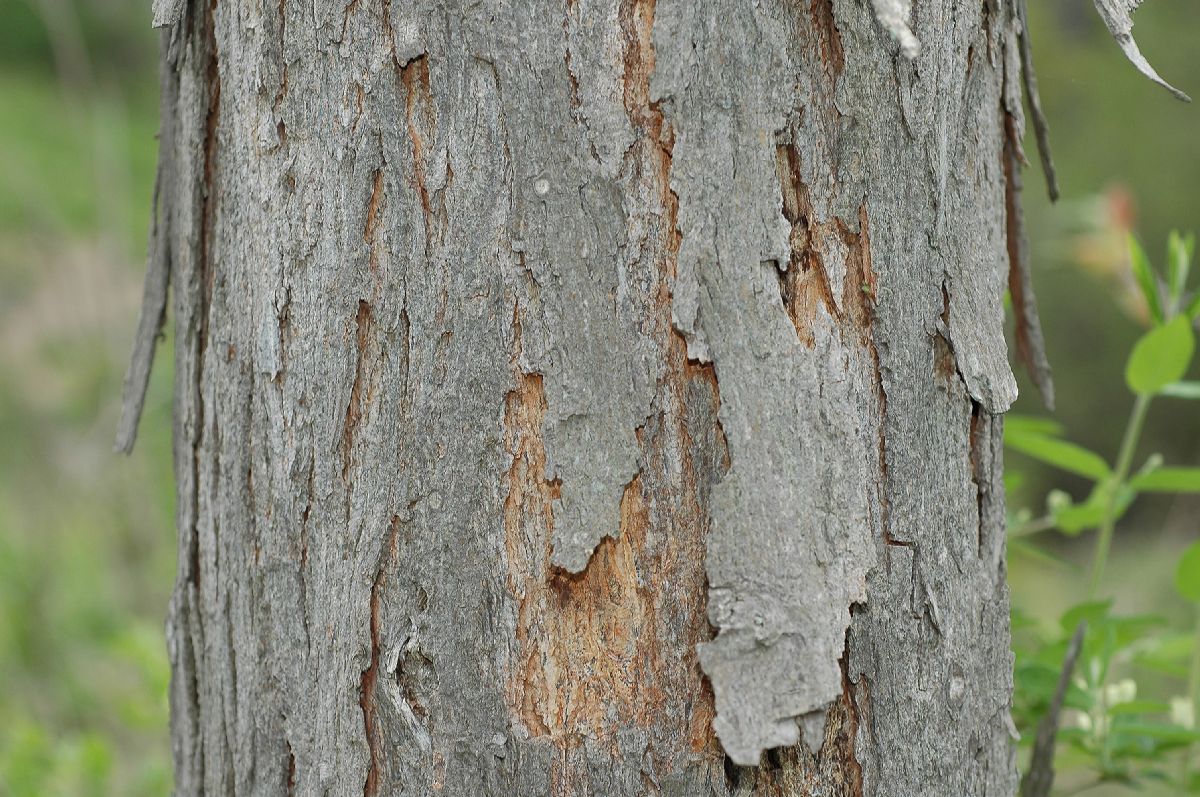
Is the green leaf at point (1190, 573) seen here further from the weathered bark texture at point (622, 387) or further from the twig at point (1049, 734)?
the weathered bark texture at point (622, 387)

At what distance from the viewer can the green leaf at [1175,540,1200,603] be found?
1.40 m

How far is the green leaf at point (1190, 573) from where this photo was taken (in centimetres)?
140

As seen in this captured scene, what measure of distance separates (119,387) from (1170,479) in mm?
3862

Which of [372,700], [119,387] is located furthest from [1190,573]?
[119,387]

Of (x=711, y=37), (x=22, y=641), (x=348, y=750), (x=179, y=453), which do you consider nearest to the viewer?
(x=711, y=37)

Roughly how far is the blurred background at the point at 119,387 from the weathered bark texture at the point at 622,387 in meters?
0.58

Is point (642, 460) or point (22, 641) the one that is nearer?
point (642, 460)

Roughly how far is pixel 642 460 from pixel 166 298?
2.19 ft

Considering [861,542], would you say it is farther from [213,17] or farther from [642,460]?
[213,17]

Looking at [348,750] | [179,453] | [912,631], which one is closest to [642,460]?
[912,631]

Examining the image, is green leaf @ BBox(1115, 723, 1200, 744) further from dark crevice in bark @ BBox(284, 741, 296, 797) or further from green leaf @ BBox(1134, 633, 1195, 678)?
dark crevice in bark @ BBox(284, 741, 296, 797)

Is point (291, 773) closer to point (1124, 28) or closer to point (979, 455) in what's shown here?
point (979, 455)

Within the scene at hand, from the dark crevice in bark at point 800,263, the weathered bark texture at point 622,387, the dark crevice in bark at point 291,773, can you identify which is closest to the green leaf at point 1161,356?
the weathered bark texture at point 622,387

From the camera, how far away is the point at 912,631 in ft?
3.28
